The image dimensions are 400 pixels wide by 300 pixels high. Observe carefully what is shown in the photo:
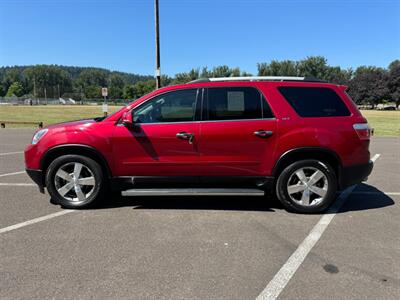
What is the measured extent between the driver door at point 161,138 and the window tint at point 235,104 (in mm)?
214

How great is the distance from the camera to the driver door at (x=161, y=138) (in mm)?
4738

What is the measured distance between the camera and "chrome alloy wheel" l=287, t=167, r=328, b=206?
480 centimetres

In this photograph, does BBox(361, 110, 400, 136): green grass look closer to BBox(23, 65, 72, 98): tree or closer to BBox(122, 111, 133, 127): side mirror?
BBox(122, 111, 133, 127): side mirror

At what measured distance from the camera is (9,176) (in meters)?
7.23

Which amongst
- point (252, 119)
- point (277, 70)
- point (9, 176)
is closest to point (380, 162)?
point (252, 119)

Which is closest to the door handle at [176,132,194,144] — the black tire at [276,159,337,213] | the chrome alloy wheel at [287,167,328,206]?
the black tire at [276,159,337,213]

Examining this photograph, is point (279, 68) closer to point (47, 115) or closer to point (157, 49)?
point (47, 115)

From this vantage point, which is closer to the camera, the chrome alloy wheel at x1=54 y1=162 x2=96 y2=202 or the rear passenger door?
the rear passenger door

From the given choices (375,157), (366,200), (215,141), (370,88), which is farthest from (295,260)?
(370,88)

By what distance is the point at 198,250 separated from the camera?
12.1 ft

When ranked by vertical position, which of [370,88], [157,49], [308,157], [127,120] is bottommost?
[308,157]

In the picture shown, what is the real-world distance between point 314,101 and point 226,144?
1403 millimetres

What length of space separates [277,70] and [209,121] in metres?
93.1

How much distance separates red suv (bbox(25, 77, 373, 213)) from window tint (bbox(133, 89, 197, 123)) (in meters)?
0.01
